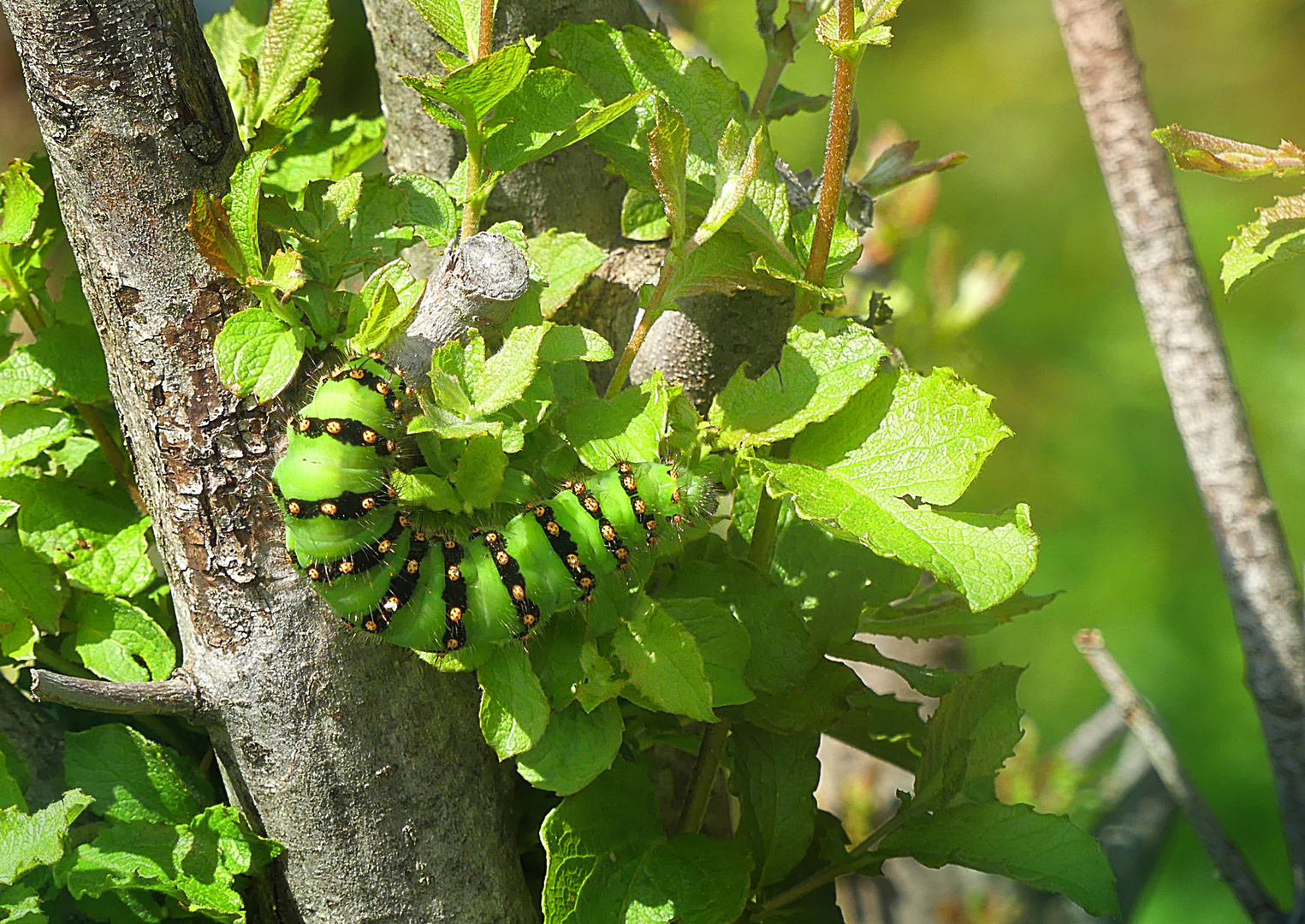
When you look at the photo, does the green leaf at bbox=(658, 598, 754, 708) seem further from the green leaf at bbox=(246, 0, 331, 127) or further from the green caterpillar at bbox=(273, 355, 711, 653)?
the green leaf at bbox=(246, 0, 331, 127)

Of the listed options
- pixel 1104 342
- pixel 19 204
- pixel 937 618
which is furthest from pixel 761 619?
pixel 1104 342

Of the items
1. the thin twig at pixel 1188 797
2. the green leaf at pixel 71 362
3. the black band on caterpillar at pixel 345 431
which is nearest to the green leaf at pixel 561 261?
the black band on caterpillar at pixel 345 431

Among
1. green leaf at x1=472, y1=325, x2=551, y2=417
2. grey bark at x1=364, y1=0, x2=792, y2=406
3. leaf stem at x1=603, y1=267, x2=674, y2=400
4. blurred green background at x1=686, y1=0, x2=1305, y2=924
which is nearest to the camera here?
green leaf at x1=472, y1=325, x2=551, y2=417

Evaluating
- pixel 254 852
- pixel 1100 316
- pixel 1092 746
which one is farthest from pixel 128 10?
pixel 1100 316

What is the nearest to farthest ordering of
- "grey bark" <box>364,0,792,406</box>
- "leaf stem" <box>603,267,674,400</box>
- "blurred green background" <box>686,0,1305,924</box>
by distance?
"leaf stem" <box>603,267,674,400</box>, "grey bark" <box>364,0,792,406</box>, "blurred green background" <box>686,0,1305,924</box>

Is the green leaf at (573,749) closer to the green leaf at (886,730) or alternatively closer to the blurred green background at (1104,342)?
the green leaf at (886,730)

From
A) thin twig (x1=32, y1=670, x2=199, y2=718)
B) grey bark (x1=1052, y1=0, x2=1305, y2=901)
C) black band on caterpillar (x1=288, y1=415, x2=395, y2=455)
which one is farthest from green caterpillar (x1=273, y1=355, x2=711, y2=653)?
grey bark (x1=1052, y1=0, x2=1305, y2=901)
